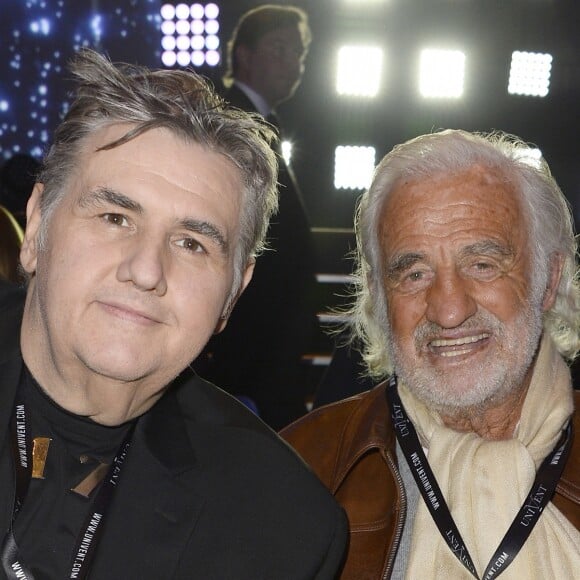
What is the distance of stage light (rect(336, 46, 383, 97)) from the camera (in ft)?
29.9

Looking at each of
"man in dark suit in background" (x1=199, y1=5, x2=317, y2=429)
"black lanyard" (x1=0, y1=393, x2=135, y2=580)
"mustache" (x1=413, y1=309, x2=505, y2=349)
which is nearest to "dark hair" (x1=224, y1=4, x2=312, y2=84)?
"man in dark suit in background" (x1=199, y1=5, x2=317, y2=429)

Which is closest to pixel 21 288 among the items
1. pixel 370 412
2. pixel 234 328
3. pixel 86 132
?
pixel 86 132

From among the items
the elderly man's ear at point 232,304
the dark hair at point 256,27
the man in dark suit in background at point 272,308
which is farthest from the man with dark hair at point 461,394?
the dark hair at point 256,27

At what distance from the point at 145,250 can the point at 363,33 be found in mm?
7456

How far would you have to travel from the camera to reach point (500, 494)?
260cm

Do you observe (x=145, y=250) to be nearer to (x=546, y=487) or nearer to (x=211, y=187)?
(x=211, y=187)

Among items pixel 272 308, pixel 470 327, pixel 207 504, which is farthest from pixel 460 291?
pixel 272 308

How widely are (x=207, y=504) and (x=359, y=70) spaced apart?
749 centimetres

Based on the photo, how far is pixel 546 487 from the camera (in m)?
2.58

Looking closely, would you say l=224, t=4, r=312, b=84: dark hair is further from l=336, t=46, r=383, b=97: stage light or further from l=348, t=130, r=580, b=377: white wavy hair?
l=348, t=130, r=580, b=377: white wavy hair

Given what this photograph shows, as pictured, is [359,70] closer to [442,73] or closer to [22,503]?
[442,73]

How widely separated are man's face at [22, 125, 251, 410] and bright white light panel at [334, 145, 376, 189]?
709cm

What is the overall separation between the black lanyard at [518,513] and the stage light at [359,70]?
268 inches

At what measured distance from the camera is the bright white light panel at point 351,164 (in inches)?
368
